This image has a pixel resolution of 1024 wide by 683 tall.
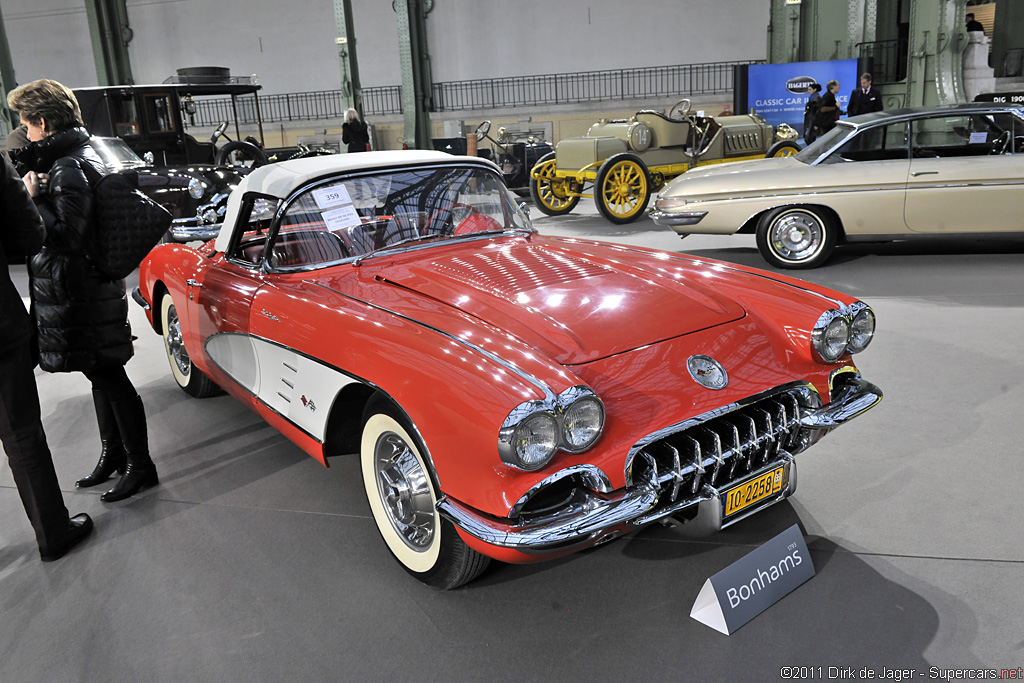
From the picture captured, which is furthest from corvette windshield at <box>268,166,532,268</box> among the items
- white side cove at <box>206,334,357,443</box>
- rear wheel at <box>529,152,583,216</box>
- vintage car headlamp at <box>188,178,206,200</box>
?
rear wheel at <box>529,152,583,216</box>

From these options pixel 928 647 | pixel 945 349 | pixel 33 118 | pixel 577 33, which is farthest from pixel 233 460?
pixel 577 33

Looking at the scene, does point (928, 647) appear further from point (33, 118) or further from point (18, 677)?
point (33, 118)

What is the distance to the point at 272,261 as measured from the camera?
3.04 metres

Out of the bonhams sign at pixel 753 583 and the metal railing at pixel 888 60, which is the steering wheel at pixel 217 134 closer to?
the bonhams sign at pixel 753 583

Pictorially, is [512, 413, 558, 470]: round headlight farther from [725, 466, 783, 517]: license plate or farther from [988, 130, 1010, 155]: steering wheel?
[988, 130, 1010, 155]: steering wheel

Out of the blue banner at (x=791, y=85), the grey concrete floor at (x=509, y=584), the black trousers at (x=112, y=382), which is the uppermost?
the blue banner at (x=791, y=85)

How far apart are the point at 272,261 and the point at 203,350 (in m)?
0.80

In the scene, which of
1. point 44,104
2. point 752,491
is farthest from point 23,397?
point 752,491

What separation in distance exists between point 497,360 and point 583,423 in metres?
0.30

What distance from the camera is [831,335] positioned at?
255cm

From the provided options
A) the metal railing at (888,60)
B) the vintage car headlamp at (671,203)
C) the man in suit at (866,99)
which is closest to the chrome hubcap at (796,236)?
the vintage car headlamp at (671,203)

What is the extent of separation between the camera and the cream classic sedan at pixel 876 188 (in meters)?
6.20

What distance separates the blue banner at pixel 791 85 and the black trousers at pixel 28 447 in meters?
16.2

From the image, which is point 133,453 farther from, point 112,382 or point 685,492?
point 685,492
